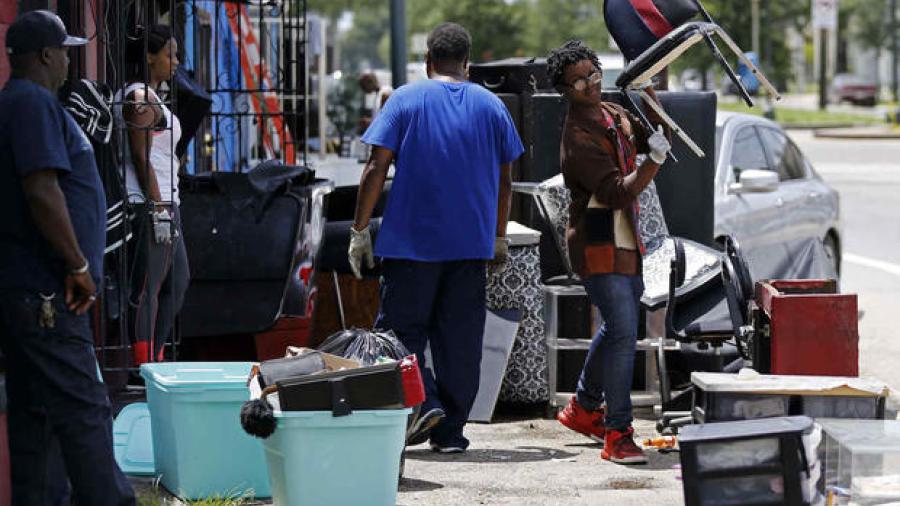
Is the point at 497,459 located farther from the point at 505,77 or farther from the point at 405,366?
the point at 505,77

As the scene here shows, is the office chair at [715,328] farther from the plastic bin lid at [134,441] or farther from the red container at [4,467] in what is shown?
the red container at [4,467]

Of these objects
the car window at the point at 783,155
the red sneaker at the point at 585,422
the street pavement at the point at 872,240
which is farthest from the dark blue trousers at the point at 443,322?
the car window at the point at 783,155

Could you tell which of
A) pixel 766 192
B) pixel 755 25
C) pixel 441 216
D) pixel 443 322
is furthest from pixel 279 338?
pixel 755 25

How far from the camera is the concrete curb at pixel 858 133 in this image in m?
43.8

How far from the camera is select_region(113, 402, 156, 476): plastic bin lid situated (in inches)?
285

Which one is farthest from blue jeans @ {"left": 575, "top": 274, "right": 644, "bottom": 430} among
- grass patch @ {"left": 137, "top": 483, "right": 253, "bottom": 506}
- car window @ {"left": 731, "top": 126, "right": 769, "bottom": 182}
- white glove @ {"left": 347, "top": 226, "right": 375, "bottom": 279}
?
car window @ {"left": 731, "top": 126, "right": 769, "bottom": 182}

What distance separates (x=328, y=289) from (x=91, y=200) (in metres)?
4.66

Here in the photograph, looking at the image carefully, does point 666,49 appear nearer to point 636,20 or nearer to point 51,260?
point 636,20

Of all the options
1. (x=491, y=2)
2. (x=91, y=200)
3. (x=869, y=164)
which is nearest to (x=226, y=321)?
(x=91, y=200)

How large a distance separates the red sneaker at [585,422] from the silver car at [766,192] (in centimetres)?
386

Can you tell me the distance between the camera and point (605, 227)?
774 cm

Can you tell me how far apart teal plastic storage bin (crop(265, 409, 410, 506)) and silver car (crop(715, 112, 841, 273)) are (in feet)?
19.4

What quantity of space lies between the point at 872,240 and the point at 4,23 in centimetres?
1390

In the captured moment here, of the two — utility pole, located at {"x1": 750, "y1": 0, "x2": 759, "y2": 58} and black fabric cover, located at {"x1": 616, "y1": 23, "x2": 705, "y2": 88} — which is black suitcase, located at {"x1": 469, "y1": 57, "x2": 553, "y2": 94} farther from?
utility pole, located at {"x1": 750, "y1": 0, "x2": 759, "y2": 58}
